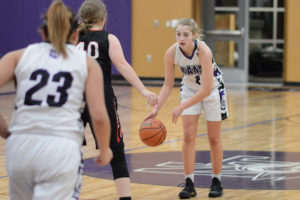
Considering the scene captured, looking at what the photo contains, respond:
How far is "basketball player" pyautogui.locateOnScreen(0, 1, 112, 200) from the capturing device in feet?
9.61

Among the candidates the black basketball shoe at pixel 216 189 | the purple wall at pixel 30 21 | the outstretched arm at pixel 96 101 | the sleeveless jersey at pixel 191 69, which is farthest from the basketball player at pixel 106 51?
the purple wall at pixel 30 21

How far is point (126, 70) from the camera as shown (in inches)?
185

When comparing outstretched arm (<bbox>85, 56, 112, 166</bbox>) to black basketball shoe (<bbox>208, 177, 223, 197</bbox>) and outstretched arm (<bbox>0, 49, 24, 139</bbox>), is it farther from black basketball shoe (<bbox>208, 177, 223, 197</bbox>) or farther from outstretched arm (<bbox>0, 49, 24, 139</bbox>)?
black basketball shoe (<bbox>208, 177, 223, 197</bbox>)

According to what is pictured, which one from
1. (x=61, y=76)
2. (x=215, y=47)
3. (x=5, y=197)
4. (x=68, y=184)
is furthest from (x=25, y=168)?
(x=215, y=47)

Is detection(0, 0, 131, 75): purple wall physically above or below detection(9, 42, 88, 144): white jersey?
below

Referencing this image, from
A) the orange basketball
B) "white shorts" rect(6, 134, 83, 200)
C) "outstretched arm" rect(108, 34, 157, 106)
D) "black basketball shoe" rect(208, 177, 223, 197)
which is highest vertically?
"outstretched arm" rect(108, 34, 157, 106)

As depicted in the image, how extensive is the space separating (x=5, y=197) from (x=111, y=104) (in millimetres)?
1359

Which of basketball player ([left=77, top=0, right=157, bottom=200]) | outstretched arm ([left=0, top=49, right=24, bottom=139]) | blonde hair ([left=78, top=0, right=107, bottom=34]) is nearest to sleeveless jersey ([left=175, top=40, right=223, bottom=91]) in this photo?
basketball player ([left=77, top=0, right=157, bottom=200])

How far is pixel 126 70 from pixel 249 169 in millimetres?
2564

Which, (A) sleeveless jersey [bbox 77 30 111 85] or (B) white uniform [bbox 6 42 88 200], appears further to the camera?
(A) sleeveless jersey [bbox 77 30 111 85]

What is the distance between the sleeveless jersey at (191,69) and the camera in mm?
5400

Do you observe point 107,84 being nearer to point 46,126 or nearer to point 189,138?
point 189,138

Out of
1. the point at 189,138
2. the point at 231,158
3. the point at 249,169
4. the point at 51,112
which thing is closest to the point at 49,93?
the point at 51,112

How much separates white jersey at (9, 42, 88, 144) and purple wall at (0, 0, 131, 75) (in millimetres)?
15352
